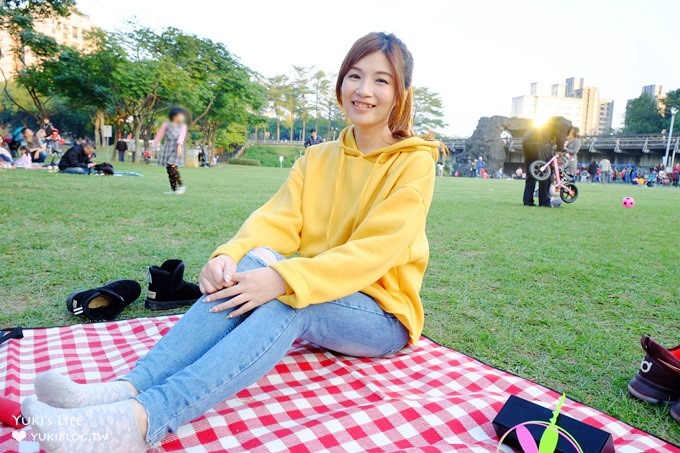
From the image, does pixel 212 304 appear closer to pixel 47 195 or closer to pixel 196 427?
pixel 196 427

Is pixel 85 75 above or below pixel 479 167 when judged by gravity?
above

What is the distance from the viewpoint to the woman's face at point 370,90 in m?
1.76

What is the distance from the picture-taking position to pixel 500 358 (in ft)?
7.07

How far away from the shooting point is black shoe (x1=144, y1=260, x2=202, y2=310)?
8.51 ft

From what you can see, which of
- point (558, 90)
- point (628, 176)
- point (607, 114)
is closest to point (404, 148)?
point (628, 176)

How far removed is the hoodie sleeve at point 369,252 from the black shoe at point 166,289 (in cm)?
134

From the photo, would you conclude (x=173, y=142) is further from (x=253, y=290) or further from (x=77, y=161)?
(x=77, y=161)

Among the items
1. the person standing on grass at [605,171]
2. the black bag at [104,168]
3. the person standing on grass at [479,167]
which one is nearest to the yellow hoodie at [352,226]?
the black bag at [104,168]

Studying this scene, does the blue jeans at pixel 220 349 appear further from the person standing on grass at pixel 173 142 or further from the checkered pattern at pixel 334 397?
the person standing on grass at pixel 173 142

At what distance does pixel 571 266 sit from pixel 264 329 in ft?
11.2

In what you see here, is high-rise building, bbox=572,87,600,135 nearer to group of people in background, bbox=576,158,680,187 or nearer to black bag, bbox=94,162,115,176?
group of people in background, bbox=576,158,680,187

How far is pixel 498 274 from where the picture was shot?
3.70 m

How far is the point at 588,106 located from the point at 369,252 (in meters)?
100

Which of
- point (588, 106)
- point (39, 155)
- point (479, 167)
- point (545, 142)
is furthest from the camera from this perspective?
point (588, 106)
